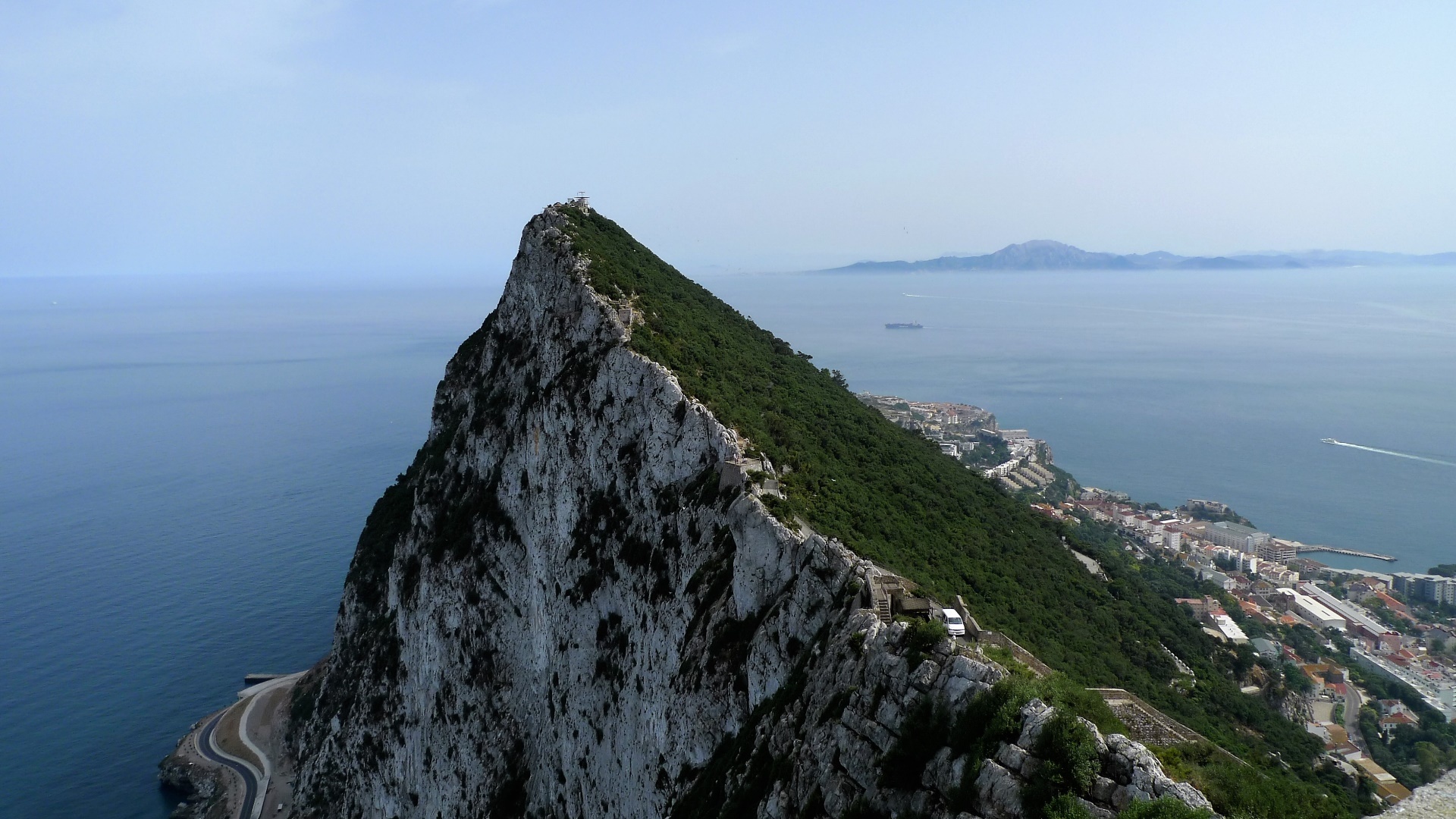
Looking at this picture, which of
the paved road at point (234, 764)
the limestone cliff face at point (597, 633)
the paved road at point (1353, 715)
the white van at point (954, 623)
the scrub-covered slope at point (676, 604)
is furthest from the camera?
the paved road at point (234, 764)

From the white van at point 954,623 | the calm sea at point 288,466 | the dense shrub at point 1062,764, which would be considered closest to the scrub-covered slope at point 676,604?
the dense shrub at point 1062,764

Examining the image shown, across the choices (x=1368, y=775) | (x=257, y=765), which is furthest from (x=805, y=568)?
(x=257, y=765)

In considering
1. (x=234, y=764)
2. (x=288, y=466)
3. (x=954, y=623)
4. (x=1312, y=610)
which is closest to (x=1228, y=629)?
(x=1312, y=610)

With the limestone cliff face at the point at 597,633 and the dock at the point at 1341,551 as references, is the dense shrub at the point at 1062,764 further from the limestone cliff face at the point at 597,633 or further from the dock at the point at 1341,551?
the dock at the point at 1341,551

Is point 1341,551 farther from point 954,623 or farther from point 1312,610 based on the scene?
point 954,623

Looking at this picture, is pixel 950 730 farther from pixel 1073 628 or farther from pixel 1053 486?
pixel 1053 486
